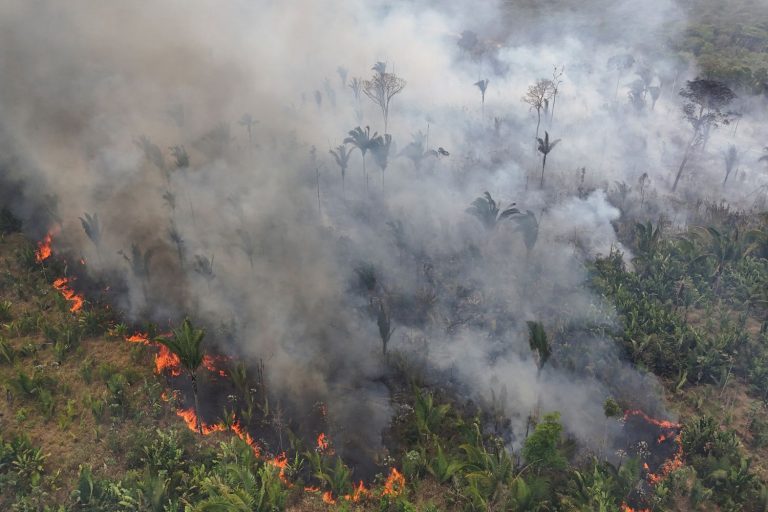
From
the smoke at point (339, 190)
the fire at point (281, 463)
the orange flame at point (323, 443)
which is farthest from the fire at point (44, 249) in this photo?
the orange flame at point (323, 443)

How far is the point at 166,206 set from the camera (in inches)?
973

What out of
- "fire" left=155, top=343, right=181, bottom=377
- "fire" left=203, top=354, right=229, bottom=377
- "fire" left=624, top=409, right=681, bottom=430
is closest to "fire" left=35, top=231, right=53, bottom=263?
"fire" left=155, top=343, right=181, bottom=377

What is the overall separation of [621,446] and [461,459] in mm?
5307

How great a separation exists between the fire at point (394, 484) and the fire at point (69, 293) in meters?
14.2

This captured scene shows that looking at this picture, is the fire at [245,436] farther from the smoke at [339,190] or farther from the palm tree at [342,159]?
the palm tree at [342,159]

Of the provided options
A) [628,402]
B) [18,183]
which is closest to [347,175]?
[18,183]

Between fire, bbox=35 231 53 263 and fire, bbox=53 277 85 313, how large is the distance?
1623 millimetres

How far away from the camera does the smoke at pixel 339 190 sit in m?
19.0

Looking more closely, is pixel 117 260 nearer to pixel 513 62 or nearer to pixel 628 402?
pixel 628 402

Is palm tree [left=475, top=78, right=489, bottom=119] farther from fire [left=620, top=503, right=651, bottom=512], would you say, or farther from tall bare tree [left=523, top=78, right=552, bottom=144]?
fire [left=620, top=503, right=651, bottom=512]

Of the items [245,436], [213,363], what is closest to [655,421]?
[245,436]

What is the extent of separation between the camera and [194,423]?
16203 millimetres

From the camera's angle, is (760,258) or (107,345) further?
(760,258)

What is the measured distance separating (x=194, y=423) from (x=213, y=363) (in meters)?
2.55
